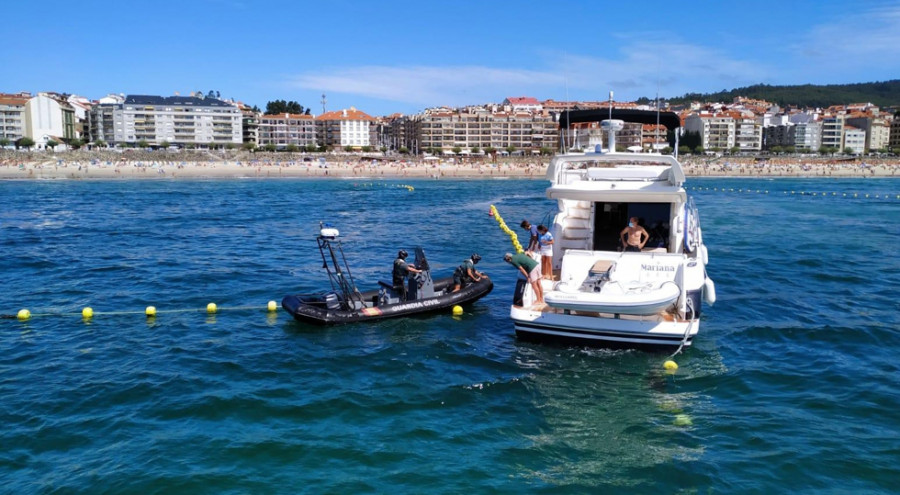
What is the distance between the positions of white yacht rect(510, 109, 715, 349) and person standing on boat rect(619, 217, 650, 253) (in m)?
0.23

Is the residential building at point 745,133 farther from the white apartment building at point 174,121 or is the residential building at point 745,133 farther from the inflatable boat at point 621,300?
the inflatable boat at point 621,300

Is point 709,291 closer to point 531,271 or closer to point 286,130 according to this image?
point 531,271

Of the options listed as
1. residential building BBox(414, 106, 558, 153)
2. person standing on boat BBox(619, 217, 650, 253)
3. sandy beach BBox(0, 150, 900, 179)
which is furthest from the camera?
residential building BBox(414, 106, 558, 153)

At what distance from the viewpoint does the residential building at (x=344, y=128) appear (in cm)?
15775

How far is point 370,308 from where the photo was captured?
52.3 feet

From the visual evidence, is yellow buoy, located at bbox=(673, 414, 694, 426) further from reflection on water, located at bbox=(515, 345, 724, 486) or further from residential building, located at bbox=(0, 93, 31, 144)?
residential building, located at bbox=(0, 93, 31, 144)

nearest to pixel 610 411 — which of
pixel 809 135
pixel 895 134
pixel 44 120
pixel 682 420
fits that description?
pixel 682 420

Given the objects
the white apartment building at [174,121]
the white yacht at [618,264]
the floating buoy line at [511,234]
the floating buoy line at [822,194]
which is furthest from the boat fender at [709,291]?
the white apartment building at [174,121]

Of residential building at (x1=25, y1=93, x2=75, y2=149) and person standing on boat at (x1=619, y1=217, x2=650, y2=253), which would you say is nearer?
person standing on boat at (x1=619, y1=217, x2=650, y2=253)

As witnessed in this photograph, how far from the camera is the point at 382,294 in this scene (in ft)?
53.8

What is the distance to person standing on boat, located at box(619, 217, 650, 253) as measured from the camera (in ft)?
47.7

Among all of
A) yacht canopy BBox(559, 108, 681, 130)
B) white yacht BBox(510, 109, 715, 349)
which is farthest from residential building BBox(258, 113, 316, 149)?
white yacht BBox(510, 109, 715, 349)

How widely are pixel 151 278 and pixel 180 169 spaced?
79.9 meters

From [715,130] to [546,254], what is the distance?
15479 centimetres
